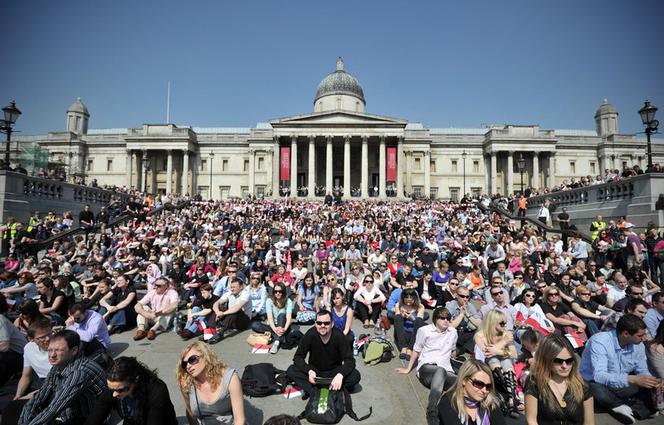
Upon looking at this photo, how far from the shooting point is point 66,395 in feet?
11.6

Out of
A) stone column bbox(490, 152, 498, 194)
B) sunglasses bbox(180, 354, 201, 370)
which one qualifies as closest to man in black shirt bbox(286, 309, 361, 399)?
sunglasses bbox(180, 354, 201, 370)

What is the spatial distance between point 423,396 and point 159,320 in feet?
19.0

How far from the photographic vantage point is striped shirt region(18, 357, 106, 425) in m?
3.50

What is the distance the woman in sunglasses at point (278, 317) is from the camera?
6.92 meters

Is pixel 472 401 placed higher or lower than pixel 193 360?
lower

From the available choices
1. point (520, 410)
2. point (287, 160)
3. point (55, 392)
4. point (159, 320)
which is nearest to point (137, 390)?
point (55, 392)

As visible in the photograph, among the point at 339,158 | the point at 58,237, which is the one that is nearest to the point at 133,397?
the point at 58,237

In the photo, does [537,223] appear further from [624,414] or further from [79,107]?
[79,107]

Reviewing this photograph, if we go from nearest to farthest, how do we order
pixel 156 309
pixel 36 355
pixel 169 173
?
pixel 36 355
pixel 156 309
pixel 169 173

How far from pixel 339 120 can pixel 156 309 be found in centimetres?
3890

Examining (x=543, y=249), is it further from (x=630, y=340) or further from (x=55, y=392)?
(x=55, y=392)

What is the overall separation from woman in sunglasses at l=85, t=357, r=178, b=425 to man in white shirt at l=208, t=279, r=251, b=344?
417 cm

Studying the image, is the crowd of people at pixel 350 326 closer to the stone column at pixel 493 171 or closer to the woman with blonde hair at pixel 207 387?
the woman with blonde hair at pixel 207 387

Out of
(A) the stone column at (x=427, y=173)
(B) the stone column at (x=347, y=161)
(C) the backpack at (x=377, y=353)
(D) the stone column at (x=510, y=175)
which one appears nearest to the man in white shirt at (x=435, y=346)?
(C) the backpack at (x=377, y=353)
